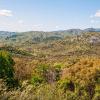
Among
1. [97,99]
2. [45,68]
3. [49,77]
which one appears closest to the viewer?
[97,99]

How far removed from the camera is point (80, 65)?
67.2m

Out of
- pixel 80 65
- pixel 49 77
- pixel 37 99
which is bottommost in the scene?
pixel 49 77

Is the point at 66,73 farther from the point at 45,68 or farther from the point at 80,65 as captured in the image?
the point at 45,68

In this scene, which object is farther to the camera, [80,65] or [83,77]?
[80,65]

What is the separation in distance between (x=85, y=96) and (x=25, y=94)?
44.4 m

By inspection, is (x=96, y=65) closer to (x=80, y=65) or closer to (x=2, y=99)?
(x=80, y=65)

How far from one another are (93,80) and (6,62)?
19.5 metres

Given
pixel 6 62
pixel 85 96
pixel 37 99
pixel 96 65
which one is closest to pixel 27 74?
pixel 6 62

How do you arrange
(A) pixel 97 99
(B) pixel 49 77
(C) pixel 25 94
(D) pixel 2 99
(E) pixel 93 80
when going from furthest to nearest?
(B) pixel 49 77, (E) pixel 93 80, (A) pixel 97 99, (C) pixel 25 94, (D) pixel 2 99

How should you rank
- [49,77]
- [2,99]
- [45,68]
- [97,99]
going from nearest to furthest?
[2,99], [97,99], [49,77], [45,68]

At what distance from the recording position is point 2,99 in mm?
9367

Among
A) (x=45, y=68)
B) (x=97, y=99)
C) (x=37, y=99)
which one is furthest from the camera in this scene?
(x=45, y=68)

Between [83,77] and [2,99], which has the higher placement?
[2,99]

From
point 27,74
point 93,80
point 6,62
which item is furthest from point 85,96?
point 27,74
